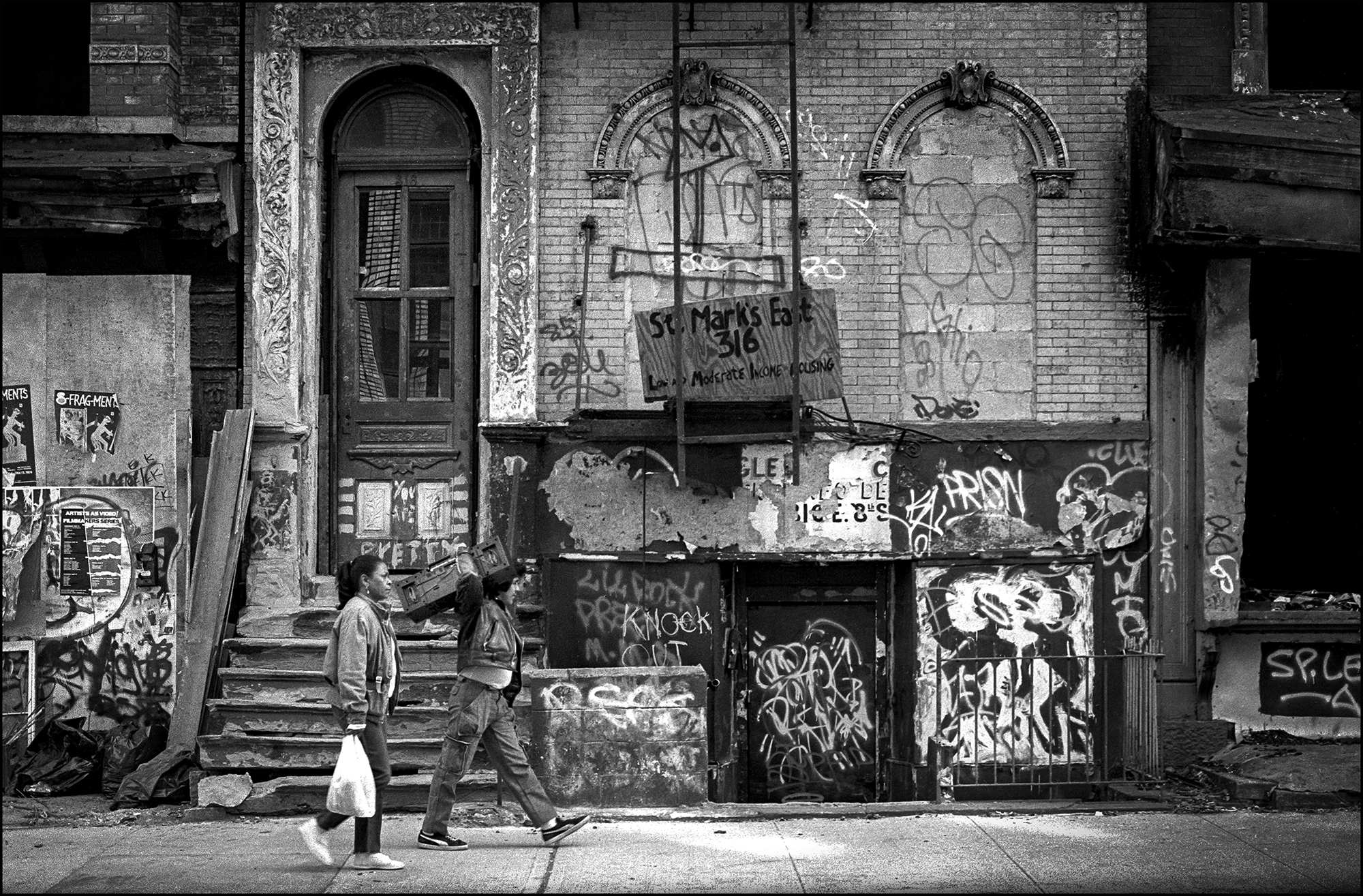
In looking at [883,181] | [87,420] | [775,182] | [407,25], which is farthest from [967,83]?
[87,420]

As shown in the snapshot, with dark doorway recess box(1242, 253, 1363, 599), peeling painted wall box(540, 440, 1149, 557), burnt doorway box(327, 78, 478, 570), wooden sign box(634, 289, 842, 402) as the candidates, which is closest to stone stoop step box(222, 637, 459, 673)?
burnt doorway box(327, 78, 478, 570)

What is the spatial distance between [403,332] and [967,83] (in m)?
4.52

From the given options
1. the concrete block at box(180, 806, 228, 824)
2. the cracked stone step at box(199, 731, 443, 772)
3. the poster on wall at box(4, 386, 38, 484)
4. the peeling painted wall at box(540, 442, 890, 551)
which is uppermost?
the poster on wall at box(4, 386, 38, 484)

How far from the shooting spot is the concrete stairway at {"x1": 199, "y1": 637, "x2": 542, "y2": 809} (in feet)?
29.9

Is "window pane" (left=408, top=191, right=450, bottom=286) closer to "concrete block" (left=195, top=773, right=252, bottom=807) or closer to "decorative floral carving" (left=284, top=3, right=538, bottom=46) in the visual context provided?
"decorative floral carving" (left=284, top=3, right=538, bottom=46)

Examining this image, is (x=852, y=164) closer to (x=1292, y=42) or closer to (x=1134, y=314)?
(x=1134, y=314)

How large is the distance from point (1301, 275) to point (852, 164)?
3403 mm

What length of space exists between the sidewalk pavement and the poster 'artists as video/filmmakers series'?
111 inches

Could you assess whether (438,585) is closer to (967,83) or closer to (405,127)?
(405,127)

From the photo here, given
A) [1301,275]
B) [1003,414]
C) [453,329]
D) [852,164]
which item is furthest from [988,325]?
[453,329]

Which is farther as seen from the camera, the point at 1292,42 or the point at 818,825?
the point at 1292,42

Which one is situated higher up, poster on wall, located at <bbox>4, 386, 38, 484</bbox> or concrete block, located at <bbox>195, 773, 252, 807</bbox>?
poster on wall, located at <bbox>4, 386, 38, 484</bbox>

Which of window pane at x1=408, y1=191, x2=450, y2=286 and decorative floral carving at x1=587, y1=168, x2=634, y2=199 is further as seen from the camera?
window pane at x1=408, y1=191, x2=450, y2=286

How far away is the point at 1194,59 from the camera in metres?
10.8
